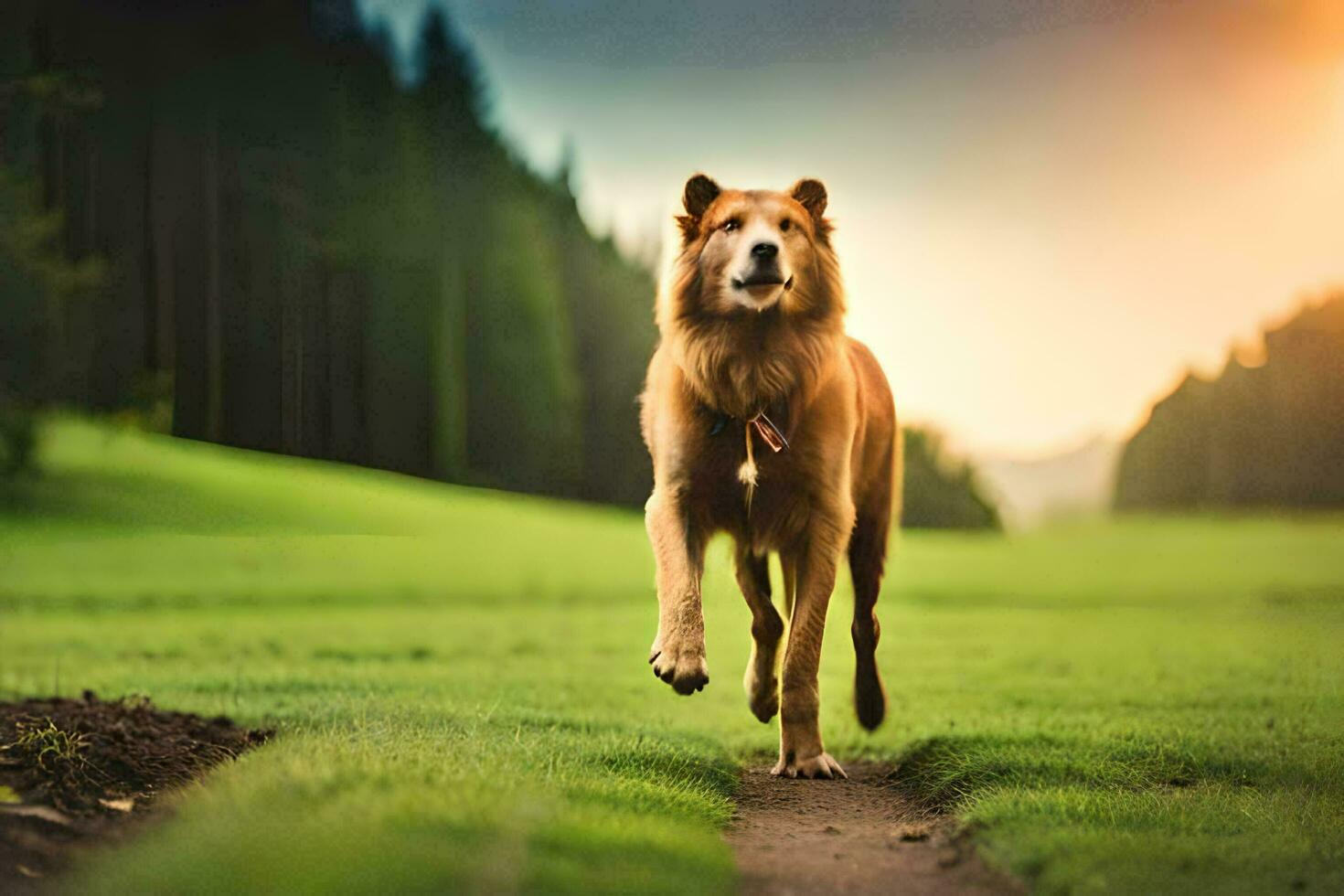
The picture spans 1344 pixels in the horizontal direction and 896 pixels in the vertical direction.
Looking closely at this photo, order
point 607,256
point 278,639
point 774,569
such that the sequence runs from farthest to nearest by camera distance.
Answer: point 607,256, point 278,639, point 774,569

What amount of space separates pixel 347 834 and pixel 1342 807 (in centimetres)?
439

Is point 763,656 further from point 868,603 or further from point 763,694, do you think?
point 868,603

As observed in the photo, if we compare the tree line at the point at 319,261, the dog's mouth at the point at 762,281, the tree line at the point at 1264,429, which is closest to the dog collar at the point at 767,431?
the dog's mouth at the point at 762,281

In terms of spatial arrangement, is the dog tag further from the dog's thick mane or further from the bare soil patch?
the bare soil patch

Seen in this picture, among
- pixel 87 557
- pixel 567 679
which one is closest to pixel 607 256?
pixel 87 557

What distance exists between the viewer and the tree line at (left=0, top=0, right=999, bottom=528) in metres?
27.9

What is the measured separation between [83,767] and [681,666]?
2547 mm

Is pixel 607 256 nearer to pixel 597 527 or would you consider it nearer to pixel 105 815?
pixel 597 527

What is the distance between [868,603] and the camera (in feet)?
23.6

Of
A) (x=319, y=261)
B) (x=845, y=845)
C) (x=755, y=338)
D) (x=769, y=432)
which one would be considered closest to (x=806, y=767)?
(x=845, y=845)

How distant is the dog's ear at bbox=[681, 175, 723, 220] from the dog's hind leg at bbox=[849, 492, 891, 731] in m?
2.30

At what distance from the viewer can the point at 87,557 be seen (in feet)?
69.5

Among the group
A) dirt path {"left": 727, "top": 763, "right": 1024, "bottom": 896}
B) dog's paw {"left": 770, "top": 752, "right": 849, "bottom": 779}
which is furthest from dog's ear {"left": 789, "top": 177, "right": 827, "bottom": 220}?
dirt path {"left": 727, "top": 763, "right": 1024, "bottom": 896}

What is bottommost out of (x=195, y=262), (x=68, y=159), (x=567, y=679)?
(x=567, y=679)
